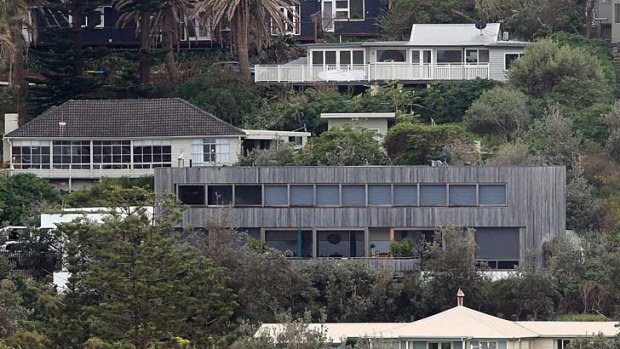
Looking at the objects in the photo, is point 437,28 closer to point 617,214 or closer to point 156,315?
point 617,214

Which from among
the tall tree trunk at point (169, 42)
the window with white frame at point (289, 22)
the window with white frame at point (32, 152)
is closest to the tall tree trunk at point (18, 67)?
the window with white frame at point (32, 152)

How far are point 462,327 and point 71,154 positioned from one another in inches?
934

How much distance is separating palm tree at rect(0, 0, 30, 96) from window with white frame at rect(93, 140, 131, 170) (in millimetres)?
5226

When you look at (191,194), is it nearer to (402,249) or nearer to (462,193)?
(402,249)

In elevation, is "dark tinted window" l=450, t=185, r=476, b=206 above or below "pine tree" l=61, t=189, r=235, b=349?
above

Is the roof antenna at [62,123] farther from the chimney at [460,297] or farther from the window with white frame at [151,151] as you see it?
the chimney at [460,297]

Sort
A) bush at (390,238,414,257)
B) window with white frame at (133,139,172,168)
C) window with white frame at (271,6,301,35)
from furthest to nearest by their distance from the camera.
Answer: window with white frame at (271,6,301,35)
window with white frame at (133,139,172,168)
bush at (390,238,414,257)

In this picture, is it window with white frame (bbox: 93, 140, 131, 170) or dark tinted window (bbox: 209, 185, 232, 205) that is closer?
dark tinted window (bbox: 209, 185, 232, 205)

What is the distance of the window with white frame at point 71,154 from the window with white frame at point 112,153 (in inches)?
12.8

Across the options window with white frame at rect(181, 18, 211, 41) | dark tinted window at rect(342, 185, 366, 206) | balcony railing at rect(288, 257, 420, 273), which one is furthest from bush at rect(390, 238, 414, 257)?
window with white frame at rect(181, 18, 211, 41)

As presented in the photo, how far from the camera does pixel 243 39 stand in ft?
320

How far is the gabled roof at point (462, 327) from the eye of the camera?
2852 inches

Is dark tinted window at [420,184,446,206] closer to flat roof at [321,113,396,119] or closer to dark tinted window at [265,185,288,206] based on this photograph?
dark tinted window at [265,185,288,206]

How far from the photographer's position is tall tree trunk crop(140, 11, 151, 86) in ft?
320
